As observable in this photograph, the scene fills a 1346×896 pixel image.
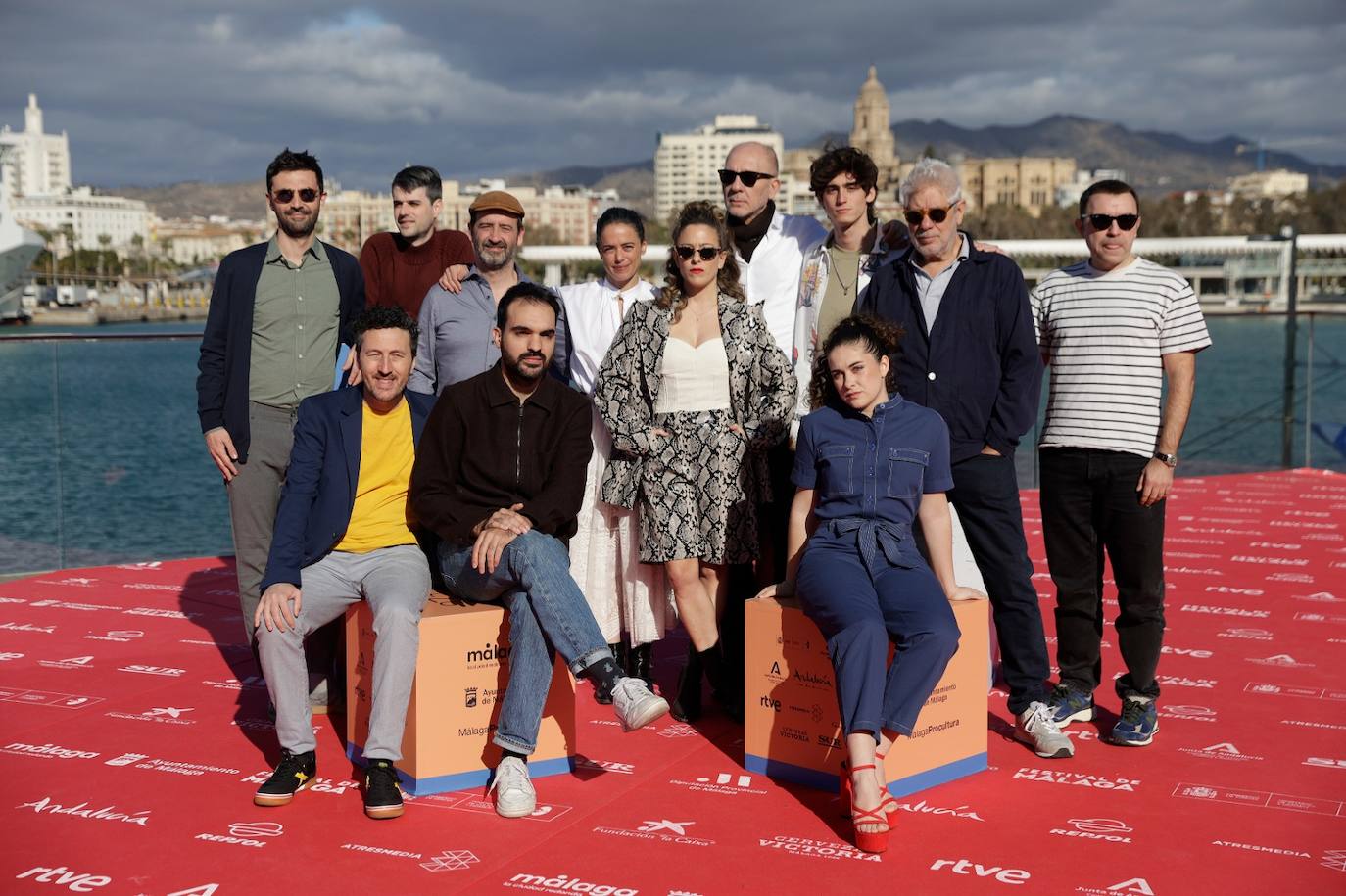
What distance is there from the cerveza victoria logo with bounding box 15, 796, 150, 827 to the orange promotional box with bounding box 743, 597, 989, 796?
1509 mm

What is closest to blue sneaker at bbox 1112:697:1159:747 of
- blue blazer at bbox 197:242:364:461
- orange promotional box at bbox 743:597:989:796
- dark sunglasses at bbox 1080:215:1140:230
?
orange promotional box at bbox 743:597:989:796

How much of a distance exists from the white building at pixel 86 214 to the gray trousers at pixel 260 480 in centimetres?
16045

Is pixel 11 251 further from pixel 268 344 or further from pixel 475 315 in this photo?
pixel 475 315

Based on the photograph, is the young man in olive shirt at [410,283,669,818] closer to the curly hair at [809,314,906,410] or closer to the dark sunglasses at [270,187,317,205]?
the curly hair at [809,314,906,410]

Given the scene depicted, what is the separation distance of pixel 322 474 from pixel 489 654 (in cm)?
67

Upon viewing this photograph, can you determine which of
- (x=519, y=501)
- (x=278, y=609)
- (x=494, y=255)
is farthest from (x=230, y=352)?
(x=519, y=501)

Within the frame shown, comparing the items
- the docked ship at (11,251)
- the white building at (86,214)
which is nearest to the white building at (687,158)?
the white building at (86,214)

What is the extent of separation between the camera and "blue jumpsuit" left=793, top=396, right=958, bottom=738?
2750 mm

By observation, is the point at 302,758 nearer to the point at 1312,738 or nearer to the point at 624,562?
the point at 624,562

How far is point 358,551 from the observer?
317 centimetres

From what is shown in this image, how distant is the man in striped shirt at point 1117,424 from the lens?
328cm

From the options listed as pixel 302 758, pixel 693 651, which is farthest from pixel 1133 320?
pixel 302 758

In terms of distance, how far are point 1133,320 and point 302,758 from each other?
2.49 metres

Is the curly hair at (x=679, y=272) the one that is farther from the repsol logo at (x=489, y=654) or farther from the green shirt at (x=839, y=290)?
the repsol logo at (x=489, y=654)
